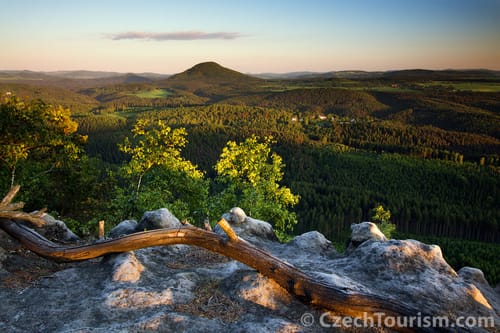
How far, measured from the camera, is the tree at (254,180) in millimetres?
29547

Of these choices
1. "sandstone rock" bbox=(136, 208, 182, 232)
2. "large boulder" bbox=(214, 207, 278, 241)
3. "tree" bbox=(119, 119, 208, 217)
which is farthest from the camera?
"tree" bbox=(119, 119, 208, 217)

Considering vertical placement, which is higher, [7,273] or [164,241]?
[164,241]

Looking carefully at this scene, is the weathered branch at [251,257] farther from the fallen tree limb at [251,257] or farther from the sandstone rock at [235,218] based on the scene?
the sandstone rock at [235,218]

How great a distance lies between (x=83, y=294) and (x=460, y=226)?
166825 millimetres

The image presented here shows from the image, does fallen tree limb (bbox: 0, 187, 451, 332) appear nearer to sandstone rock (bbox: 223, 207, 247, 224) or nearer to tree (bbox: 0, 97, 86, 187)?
sandstone rock (bbox: 223, 207, 247, 224)

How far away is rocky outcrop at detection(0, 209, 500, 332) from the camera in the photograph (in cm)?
1055

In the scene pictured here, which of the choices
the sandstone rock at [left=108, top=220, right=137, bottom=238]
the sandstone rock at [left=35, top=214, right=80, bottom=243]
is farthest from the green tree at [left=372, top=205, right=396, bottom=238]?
the sandstone rock at [left=35, top=214, right=80, bottom=243]

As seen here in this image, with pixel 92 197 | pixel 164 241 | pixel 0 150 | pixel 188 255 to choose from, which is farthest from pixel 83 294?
pixel 92 197

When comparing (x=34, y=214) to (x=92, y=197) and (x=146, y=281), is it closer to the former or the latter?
(x=146, y=281)

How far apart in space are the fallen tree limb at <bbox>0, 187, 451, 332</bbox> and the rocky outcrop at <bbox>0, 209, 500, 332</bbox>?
33 cm

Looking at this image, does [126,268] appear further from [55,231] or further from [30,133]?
[30,133]

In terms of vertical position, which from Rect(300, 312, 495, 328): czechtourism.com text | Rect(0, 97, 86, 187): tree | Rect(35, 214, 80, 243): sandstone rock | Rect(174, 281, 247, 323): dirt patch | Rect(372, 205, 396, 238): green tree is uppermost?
Rect(0, 97, 86, 187): tree

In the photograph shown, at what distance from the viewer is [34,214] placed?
16.8 m

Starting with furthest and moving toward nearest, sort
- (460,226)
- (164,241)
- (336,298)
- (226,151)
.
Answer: (460,226) < (226,151) < (164,241) < (336,298)
